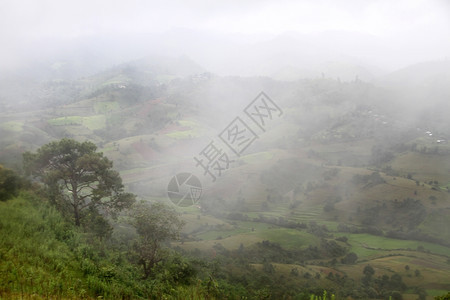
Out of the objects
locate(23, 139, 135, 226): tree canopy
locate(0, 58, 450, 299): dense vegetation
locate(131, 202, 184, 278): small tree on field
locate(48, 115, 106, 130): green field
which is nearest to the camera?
locate(0, 58, 450, 299): dense vegetation

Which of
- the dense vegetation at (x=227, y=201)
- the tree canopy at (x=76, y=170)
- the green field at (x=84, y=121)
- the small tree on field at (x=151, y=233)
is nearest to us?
the dense vegetation at (x=227, y=201)

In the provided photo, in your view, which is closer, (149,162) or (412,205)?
(412,205)

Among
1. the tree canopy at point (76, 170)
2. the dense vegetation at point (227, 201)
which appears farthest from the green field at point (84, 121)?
the tree canopy at point (76, 170)

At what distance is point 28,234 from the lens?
1091 cm

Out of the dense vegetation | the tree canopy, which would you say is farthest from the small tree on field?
the tree canopy

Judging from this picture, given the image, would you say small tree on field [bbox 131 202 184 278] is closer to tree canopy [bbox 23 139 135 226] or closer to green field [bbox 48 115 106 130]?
tree canopy [bbox 23 139 135 226]

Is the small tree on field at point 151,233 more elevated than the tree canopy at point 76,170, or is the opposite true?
the tree canopy at point 76,170

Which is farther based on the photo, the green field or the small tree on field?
the green field

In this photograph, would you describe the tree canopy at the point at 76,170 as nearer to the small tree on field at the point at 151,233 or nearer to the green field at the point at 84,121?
the small tree on field at the point at 151,233

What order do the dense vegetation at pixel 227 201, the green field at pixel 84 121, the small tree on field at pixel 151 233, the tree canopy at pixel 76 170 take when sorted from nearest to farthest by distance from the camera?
1. the dense vegetation at pixel 227 201
2. the small tree on field at pixel 151 233
3. the tree canopy at pixel 76 170
4. the green field at pixel 84 121

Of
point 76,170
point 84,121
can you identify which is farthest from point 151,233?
point 84,121

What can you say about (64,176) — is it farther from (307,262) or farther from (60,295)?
(307,262)

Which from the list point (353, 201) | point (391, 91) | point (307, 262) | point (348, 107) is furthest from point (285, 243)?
point (391, 91)

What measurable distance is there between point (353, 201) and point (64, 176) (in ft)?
251
